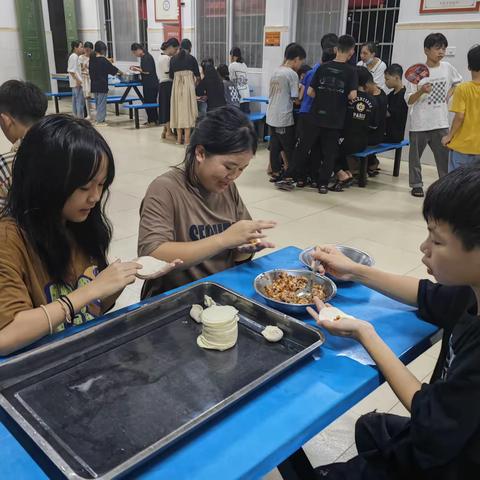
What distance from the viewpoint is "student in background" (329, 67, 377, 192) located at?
4.69 m

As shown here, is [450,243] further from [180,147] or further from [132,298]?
[180,147]

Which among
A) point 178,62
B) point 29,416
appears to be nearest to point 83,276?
point 29,416

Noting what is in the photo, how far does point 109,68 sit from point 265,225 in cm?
764

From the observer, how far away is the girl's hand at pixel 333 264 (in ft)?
4.86

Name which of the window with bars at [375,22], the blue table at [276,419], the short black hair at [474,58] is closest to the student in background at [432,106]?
the short black hair at [474,58]

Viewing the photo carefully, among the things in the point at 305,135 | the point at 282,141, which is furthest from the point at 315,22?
the point at 305,135

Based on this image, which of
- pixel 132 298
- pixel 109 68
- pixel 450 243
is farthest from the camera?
pixel 109 68

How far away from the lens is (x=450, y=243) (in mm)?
972

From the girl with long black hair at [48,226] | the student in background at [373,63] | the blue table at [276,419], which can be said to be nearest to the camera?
the blue table at [276,419]

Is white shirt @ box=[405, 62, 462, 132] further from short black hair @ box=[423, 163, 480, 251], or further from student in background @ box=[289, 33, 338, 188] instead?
short black hair @ box=[423, 163, 480, 251]

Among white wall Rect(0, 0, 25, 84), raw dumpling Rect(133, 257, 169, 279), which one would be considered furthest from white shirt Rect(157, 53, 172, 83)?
raw dumpling Rect(133, 257, 169, 279)

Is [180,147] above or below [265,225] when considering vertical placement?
below

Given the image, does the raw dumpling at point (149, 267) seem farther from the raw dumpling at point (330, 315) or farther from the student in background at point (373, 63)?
the student in background at point (373, 63)

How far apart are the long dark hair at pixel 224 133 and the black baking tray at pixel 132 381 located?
0.55m
